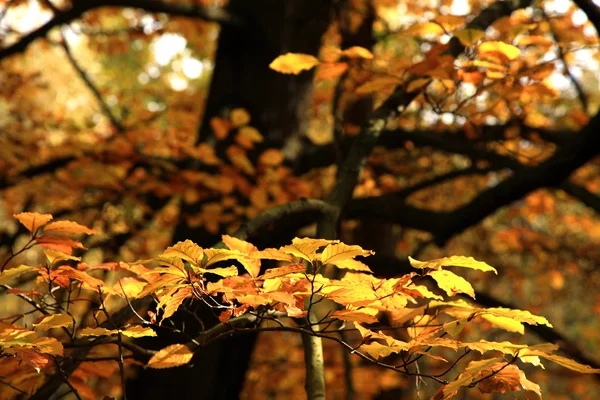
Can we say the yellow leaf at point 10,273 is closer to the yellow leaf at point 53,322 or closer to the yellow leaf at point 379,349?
the yellow leaf at point 53,322

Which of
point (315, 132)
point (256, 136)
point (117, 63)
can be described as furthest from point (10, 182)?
point (117, 63)

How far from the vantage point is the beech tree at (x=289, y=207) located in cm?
131

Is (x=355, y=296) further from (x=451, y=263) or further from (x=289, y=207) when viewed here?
(x=289, y=207)

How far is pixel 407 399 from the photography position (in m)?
6.29

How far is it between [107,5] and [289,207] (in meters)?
1.97

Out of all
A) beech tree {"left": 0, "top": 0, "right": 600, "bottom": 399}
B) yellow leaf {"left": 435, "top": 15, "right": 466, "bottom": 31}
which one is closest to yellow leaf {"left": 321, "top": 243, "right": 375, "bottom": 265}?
beech tree {"left": 0, "top": 0, "right": 600, "bottom": 399}

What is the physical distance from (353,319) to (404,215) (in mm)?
1824

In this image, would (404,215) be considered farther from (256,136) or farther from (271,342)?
(271,342)

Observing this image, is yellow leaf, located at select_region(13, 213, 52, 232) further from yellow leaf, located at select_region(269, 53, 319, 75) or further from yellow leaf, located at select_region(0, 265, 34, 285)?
yellow leaf, located at select_region(269, 53, 319, 75)

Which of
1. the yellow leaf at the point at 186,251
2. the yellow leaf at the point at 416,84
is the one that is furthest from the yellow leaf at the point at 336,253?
the yellow leaf at the point at 416,84

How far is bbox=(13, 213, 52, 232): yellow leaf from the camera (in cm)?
133

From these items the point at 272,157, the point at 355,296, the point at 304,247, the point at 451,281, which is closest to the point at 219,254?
the point at 304,247

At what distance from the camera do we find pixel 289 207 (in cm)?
196

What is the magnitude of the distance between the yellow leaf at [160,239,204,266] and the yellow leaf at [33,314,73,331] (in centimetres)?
28
